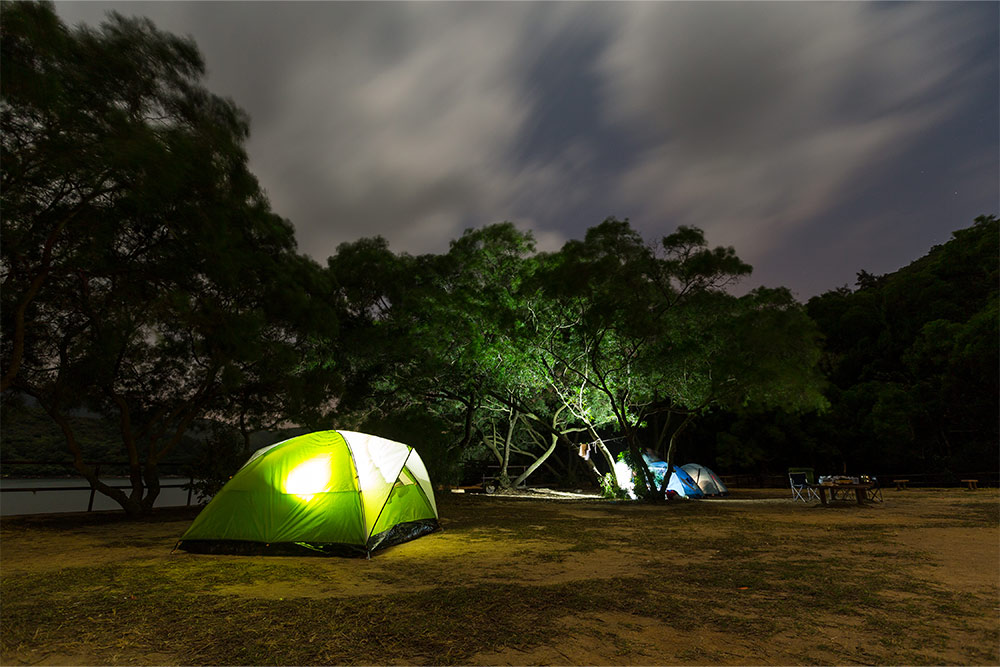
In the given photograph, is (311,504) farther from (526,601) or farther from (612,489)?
(612,489)

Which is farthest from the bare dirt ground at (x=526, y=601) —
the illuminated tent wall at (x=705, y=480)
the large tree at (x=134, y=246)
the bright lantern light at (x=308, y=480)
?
the illuminated tent wall at (x=705, y=480)

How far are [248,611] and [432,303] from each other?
12.5 meters

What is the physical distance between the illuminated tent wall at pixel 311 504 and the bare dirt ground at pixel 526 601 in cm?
26

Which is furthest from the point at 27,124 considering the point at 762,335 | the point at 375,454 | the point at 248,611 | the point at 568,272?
the point at 762,335

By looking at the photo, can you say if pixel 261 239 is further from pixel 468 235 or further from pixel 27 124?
pixel 468 235

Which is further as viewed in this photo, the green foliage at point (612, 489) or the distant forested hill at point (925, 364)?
the distant forested hill at point (925, 364)

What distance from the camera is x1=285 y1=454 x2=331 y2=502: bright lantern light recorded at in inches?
275

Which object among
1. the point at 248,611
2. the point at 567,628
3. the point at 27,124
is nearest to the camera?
the point at 567,628

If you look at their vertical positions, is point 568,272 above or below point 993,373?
above

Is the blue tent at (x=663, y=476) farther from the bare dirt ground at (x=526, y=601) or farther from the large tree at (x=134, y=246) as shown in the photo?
the large tree at (x=134, y=246)

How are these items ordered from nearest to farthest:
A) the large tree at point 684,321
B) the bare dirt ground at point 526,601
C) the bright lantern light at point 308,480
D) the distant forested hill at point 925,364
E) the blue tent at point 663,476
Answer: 1. the bare dirt ground at point 526,601
2. the bright lantern light at point 308,480
3. the large tree at point 684,321
4. the blue tent at point 663,476
5. the distant forested hill at point 925,364

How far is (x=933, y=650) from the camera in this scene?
3193mm

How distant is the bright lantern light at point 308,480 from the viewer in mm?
6992

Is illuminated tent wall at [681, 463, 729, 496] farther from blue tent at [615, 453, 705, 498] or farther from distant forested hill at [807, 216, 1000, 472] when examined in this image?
distant forested hill at [807, 216, 1000, 472]
